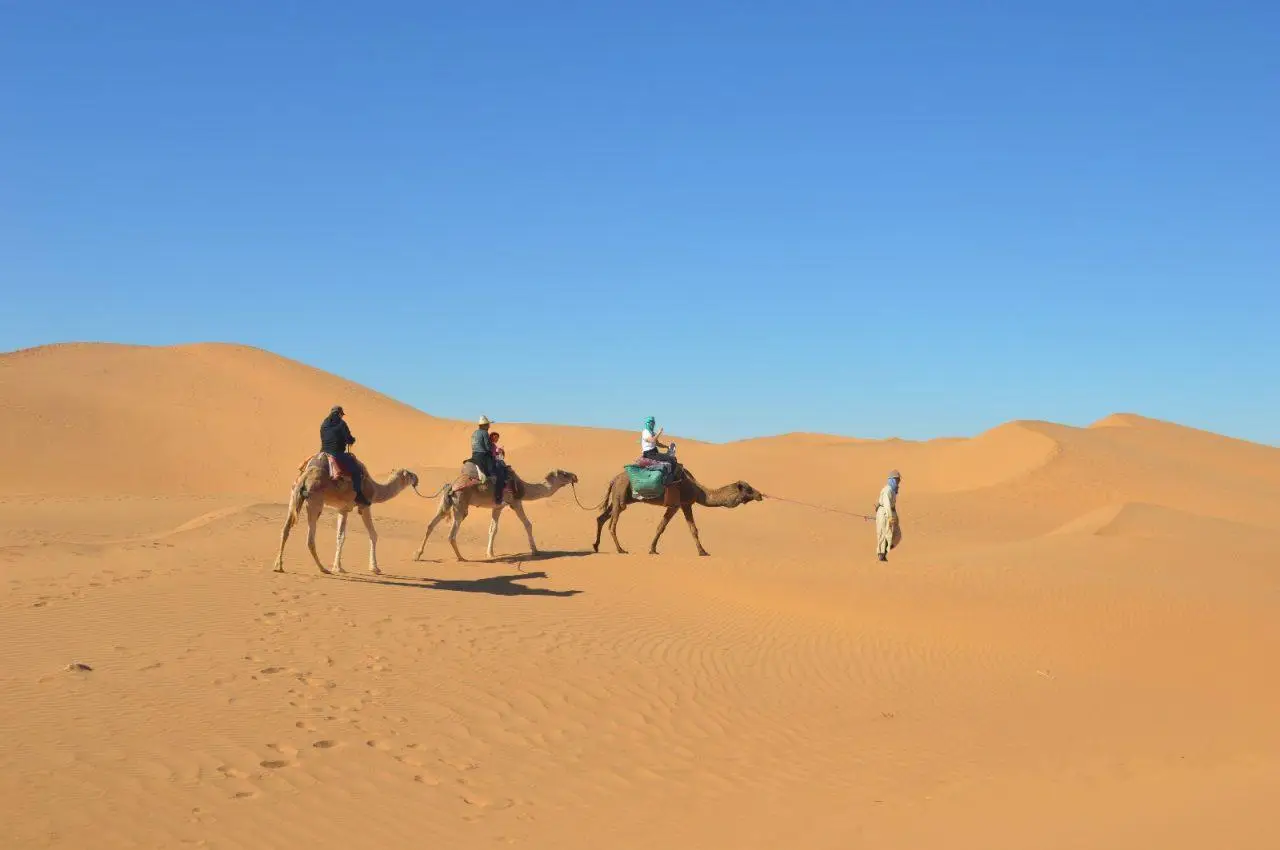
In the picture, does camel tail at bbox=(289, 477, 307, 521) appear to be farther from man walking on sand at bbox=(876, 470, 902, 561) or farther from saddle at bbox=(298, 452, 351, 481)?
man walking on sand at bbox=(876, 470, 902, 561)

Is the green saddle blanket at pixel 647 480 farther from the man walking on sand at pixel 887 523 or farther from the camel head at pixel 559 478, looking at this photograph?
the man walking on sand at pixel 887 523

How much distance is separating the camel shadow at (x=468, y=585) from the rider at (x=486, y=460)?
2084 millimetres

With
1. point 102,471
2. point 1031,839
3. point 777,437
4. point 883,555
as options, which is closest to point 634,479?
point 883,555

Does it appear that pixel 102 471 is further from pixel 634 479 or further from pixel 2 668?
pixel 2 668

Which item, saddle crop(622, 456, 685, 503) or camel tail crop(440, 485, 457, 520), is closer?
camel tail crop(440, 485, 457, 520)

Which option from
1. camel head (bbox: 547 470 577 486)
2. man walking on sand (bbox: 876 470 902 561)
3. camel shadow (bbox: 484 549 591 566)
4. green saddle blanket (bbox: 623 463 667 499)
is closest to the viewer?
camel shadow (bbox: 484 549 591 566)

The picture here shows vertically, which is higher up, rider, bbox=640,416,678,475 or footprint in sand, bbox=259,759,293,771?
rider, bbox=640,416,678,475

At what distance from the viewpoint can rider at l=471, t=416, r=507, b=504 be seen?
17.6m

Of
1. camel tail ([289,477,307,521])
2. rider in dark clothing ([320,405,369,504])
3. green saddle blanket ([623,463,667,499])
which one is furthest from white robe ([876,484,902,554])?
camel tail ([289,477,307,521])

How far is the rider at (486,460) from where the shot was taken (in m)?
17.6

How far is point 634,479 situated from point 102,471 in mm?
27789

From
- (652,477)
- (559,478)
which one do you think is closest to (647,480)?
(652,477)

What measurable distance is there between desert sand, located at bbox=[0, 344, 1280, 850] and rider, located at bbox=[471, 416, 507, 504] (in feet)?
4.69

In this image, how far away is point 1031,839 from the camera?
7.06 m
